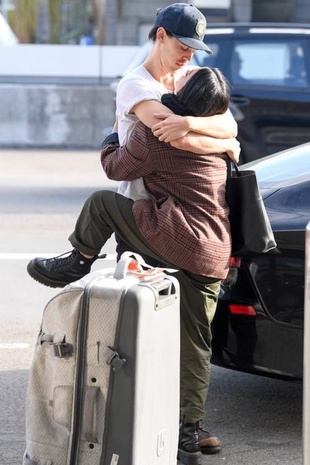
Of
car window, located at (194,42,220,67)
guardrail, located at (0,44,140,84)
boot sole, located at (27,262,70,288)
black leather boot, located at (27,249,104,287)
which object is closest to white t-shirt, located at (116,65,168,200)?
black leather boot, located at (27,249,104,287)

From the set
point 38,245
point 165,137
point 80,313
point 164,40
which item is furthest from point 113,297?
point 38,245

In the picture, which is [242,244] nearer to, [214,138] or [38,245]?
[214,138]

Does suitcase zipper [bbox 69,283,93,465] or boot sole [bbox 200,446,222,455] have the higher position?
suitcase zipper [bbox 69,283,93,465]

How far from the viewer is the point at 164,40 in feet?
14.9

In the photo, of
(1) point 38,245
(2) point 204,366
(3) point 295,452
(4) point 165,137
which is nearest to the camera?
(4) point 165,137

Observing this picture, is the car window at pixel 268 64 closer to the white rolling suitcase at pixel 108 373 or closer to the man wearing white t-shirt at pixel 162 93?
the man wearing white t-shirt at pixel 162 93

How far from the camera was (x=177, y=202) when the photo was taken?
4.47 metres

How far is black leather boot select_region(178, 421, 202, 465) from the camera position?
4688 millimetres

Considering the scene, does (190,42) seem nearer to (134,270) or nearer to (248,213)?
(248,213)

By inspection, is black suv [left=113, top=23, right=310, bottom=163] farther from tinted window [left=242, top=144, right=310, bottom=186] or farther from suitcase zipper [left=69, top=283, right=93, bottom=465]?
suitcase zipper [left=69, top=283, right=93, bottom=465]

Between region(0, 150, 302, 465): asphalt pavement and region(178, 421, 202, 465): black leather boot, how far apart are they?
0.49 ft

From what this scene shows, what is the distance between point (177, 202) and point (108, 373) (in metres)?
0.90

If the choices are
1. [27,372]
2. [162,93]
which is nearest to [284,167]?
[162,93]

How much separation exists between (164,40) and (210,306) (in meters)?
1.09
